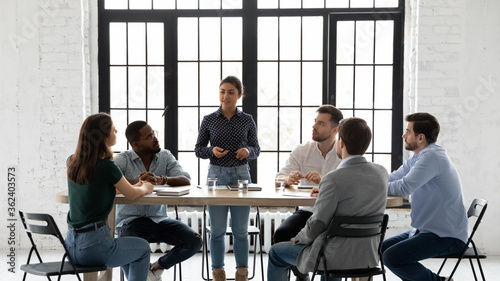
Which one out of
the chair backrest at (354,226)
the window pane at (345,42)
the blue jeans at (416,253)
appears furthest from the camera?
the window pane at (345,42)

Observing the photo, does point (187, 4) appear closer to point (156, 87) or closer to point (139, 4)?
point (139, 4)

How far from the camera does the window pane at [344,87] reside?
235 inches

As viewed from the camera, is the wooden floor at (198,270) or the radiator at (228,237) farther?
the radiator at (228,237)

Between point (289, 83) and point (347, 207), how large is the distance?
326cm

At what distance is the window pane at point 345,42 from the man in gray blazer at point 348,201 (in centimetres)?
300

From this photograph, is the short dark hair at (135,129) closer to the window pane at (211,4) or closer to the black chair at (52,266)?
the black chair at (52,266)

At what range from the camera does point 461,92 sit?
5.68 metres

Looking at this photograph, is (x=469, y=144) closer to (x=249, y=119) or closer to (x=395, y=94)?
(x=395, y=94)

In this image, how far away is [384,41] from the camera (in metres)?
5.98

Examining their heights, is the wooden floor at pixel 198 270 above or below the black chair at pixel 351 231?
below

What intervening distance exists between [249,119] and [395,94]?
2.04 metres

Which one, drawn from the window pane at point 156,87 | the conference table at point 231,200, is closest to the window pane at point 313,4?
the window pane at point 156,87

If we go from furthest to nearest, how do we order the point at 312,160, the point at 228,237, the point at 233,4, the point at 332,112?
the point at 233,4, the point at 228,237, the point at 312,160, the point at 332,112

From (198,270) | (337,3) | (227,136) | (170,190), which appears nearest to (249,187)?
(170,190)
